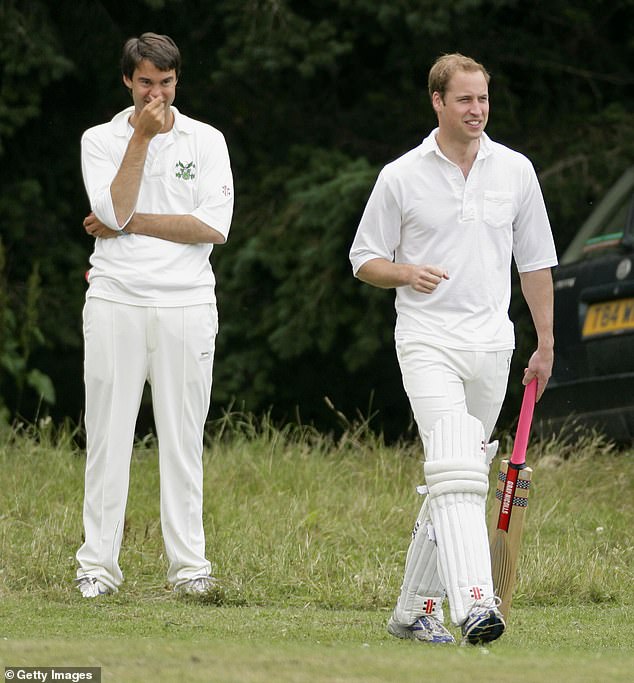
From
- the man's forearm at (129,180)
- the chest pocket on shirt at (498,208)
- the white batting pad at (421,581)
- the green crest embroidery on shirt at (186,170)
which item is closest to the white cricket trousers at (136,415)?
the man's forearm at (129,180)

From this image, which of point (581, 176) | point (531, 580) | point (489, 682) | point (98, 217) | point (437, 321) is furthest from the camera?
point (581, 176)

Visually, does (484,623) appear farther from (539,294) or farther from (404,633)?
(539,294)

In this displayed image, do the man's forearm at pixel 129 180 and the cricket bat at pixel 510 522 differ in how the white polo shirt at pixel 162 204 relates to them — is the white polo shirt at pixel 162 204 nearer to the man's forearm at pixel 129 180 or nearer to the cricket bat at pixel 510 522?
the man's forearm at pixel 129 180

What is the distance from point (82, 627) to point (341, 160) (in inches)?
259

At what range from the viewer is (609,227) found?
8.83 metres

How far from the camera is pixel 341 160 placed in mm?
11617

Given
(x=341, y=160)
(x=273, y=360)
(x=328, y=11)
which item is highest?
(x=328, y=11)

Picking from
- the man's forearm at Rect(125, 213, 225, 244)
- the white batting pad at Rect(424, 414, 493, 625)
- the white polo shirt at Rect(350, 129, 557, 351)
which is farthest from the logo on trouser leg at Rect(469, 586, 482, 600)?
the man's forearm at Rect(125, 213, 225, 244)

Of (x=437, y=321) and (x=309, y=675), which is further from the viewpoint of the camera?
(x=437, y=321)

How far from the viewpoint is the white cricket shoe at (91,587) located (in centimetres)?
621

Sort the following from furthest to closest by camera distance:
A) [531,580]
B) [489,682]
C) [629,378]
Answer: [629,378], [531,580], [489,682]

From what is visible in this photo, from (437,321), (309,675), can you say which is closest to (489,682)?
(309,675)

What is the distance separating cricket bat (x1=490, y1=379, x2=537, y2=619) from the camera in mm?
5297

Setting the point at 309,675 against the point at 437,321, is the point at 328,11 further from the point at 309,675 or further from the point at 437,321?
the point at 309,675
